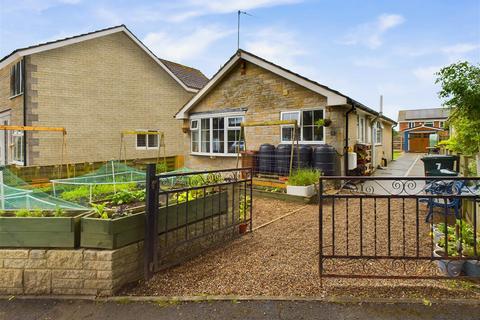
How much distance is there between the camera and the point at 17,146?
13227mm

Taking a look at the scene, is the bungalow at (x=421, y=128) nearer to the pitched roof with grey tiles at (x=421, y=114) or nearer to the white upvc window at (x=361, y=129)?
the pitched roof with grey tiles at (x=421, y=114)

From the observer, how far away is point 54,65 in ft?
41.8

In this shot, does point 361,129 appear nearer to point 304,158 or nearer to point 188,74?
point 304,158

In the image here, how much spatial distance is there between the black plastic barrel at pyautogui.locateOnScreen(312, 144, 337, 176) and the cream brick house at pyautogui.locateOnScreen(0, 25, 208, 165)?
9.93 metres

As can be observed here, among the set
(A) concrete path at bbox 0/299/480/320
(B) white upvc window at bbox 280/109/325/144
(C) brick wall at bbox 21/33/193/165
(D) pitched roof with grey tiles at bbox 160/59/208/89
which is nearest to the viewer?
(A) concrete path at bbox 0/299/480/320

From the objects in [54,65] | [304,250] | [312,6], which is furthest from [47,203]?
[54,65]

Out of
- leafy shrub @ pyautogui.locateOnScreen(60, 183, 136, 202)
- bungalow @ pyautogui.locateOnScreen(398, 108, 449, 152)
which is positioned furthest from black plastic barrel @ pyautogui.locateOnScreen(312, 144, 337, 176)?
bungalow @ pyautogui.locateOnScreen(398, 108, 449, 152)

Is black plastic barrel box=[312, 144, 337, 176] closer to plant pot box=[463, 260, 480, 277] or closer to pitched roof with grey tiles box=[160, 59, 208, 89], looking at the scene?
plant pot box=[463, 260, 480, 277]

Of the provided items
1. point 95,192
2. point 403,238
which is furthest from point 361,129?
point 95,192

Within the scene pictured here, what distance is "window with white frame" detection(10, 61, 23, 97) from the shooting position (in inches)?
491

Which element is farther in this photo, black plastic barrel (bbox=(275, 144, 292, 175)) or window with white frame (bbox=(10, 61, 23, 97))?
window with white frame (bbox=(10, 61, 23, 97))

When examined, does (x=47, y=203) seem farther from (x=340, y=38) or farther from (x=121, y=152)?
(x=121, y=152)

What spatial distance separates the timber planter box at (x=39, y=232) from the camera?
3.26m

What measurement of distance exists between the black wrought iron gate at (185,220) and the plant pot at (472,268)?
3.09 metres
